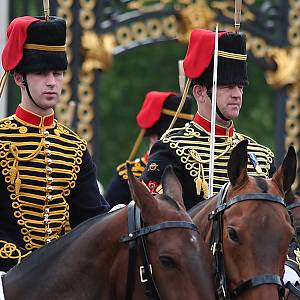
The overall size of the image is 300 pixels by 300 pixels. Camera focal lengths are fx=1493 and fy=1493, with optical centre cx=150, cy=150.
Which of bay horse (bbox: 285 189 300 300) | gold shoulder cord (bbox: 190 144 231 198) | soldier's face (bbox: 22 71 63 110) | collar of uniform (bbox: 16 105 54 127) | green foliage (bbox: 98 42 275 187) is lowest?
green foliage (bbox: 98 42 275 187)

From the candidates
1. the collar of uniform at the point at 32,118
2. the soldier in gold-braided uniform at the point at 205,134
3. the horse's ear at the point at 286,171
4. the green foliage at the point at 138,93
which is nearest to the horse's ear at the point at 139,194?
the horse's ear at the point at 286,171

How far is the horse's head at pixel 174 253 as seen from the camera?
189 inches

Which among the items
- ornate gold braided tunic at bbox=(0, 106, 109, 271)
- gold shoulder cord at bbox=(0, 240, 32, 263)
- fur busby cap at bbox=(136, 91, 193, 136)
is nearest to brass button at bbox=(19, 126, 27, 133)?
ornate gold braided tunic at bbox=(0, 106, 109, 271)

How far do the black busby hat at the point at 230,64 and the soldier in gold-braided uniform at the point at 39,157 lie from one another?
0.74m

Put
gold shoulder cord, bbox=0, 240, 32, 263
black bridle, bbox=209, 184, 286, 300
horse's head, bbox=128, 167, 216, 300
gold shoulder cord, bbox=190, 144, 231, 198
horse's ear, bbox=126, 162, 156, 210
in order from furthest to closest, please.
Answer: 1. gold shoulder cord, bbox=190, 144, 231, 198
2. gold shoulder cord, bbox=0, 240, 32, 263
3. black bridle, bbox=209, 184, 286, 300
4. horse's ear, bbox=126, 162, 156, 210
5. horse's head, bbox=128, 167, 216, 300

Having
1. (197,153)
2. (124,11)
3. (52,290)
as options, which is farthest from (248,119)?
(52,290)

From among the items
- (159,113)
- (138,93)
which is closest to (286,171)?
(159,113)

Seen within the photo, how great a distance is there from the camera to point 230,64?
6.32 m

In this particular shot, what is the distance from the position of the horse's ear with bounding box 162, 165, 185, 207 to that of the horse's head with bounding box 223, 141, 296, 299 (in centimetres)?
21

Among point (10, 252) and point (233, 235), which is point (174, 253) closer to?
point (233, 235)

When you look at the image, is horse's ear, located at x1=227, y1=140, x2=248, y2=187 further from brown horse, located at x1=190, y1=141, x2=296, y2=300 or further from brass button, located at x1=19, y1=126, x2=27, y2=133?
brass button, located at x1=19, y1=126, x2=27, y2=133

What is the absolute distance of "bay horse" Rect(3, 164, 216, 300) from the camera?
4832 millimetres

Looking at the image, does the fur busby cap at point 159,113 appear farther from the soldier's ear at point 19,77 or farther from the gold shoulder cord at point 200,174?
the soldier's ear at point 19,77

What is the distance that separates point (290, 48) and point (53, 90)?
7.90 meters
